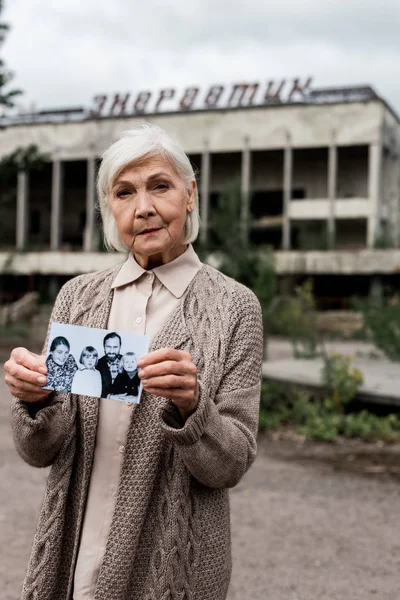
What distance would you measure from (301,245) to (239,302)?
125 ft

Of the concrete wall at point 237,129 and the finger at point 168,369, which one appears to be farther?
the concrete wall at point 237,129

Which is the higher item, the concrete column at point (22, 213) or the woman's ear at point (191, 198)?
the concrete column at point (22, 213)

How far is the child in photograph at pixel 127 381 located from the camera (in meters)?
1.92

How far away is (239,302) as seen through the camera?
2227 millimetres

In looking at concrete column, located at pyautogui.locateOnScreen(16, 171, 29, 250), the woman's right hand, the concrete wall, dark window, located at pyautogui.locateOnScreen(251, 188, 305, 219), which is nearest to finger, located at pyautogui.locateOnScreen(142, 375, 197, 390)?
the woman's right hand

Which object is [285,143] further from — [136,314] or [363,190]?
[136,314]

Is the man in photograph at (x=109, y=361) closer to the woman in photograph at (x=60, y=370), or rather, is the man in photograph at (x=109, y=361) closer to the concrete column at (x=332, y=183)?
the woman in photograph at (x=60, y=370)

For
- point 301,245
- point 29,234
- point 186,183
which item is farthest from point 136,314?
point 29,234

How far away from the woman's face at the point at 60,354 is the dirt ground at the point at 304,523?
3119 mm

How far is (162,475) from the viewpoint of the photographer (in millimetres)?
2105

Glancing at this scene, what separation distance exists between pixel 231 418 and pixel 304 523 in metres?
4.25

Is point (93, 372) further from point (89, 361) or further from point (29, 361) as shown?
point (29, 361)

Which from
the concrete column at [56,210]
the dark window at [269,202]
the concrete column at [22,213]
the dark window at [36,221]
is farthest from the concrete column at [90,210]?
the dark window at [269,202]

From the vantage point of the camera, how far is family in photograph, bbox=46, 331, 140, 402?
1.94 m
